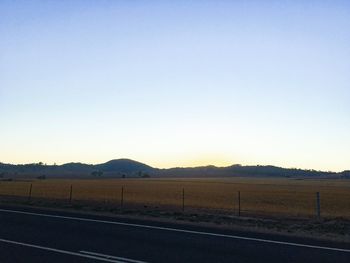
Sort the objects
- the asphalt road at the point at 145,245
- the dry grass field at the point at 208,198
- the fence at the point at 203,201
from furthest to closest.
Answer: the dry grass field at the point at 208,198 → the fence at the point at 203,201 → the asphalt road at the point at 145,245

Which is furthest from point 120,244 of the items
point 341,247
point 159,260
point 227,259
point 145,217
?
point 145,217

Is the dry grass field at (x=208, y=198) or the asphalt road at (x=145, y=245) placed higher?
the dry grass field at (x=208, y=198)

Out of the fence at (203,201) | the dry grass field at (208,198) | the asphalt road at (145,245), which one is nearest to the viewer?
the asphalt road at (145,245)

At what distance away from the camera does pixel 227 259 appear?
11.4m

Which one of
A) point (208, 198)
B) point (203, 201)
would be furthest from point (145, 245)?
point (208, 198)

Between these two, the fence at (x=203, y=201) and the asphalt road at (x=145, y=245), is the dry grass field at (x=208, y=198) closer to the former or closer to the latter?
the fence at (x=203, y=201)

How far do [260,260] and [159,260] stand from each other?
2.42 m

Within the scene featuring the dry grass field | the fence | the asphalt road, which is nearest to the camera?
the asphalt road

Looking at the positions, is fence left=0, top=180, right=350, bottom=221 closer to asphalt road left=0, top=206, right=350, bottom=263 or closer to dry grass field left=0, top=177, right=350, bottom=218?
dry grass field left=0, top=177, right=350, bottom=218

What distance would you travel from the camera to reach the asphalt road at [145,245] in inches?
452

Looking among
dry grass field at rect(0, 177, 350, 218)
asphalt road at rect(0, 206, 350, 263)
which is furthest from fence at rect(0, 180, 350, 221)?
asphalt road at rect(0, 206, 350, 263)

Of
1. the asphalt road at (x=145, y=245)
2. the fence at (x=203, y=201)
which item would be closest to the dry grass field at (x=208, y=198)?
the fence at (x=203, y=201)

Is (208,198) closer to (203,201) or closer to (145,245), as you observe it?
(203,201)

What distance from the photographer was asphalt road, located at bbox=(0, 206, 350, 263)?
1147 cm
